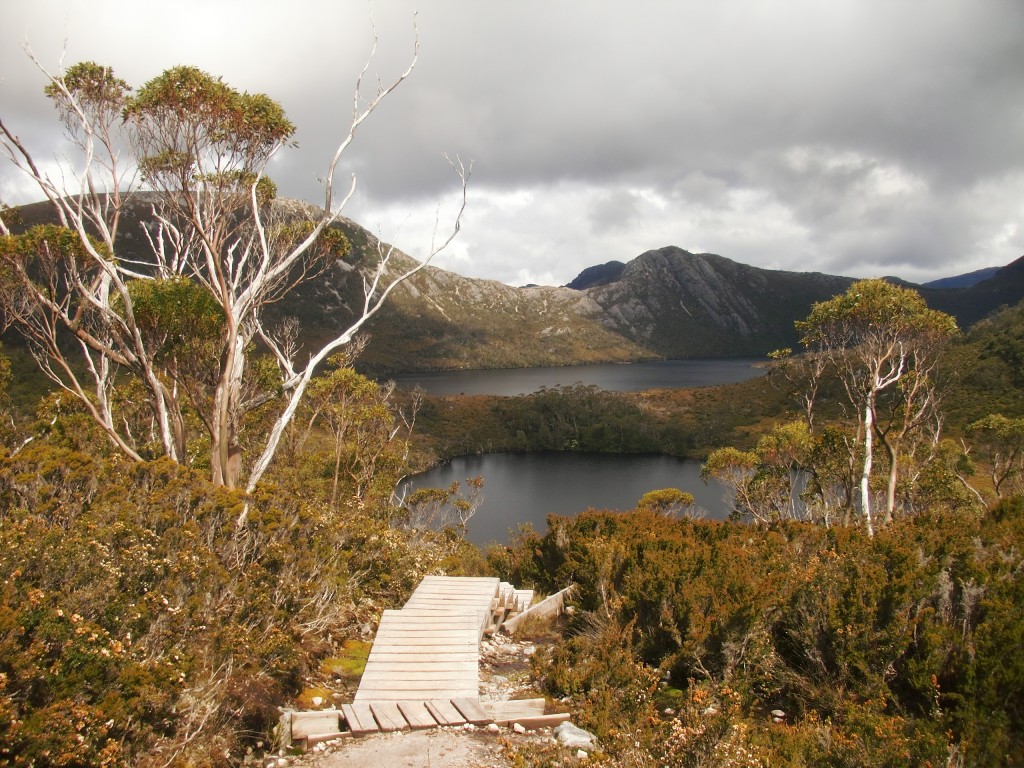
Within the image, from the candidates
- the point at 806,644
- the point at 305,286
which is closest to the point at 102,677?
the point at 806,644

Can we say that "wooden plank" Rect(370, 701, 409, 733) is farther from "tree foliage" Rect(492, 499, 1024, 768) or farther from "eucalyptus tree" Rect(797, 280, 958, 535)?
"eucalyptus tree" Rect(797, 280, 958, 535)

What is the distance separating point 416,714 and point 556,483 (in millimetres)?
58513

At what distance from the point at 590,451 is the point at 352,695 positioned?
3090 inches

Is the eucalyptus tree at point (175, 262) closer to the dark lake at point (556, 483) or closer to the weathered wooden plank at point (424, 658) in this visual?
the weathered wooden plank at point (424, 658)

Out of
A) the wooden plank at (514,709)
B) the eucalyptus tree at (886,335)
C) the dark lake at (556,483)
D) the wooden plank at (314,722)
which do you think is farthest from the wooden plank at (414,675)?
the dark lake at (556,483)

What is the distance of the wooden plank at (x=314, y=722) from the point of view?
4508mm

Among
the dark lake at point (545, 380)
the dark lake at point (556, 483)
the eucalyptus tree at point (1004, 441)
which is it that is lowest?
the dark lake at point (556, 483)

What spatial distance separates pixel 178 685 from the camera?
12.0 feet

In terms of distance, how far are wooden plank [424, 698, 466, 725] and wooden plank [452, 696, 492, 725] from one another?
3cm

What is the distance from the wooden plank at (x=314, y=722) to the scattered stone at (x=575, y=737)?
161 cm

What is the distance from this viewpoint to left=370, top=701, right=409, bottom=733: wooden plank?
464cm

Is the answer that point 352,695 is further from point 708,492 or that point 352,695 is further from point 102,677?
point 708,492

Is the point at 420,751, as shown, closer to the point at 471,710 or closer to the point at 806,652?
the point at 471,710

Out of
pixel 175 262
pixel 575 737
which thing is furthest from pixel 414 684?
pixel 175 262
